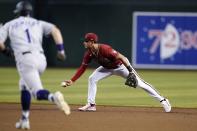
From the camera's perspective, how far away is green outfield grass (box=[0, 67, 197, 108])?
13453 millimetres

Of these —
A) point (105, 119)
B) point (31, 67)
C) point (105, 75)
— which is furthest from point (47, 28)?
point (105, 75)

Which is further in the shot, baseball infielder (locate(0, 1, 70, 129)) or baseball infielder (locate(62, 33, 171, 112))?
baseball infielder (locate(62, 33, 171, 112))

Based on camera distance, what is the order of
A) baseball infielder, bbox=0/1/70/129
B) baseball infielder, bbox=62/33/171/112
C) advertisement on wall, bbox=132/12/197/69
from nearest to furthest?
1. baseball infielder, bbox=0/1/70/129
2. baseball infielder, bbox=62/33/171/112
3. advertisement on wall, bbox=132/12/197/69

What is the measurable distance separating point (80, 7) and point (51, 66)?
2429 millimetres

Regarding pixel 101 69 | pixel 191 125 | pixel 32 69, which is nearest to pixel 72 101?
pixel 101 69

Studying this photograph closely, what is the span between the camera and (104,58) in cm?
1097

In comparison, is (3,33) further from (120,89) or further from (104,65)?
(120,89)

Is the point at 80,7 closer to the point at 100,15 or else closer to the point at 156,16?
the point at 100,15

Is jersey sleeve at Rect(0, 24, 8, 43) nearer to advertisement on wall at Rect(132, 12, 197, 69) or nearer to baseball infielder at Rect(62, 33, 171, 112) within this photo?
baseball infielder at Rect(62, 33, 171, 112)

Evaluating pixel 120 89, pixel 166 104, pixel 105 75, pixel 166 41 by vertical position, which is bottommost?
pixel 120 89

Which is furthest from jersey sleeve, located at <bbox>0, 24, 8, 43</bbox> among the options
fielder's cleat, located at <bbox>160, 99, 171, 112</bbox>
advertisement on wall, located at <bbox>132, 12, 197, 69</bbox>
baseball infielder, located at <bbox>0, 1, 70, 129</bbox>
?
advertisement on wall, located at <bbox>132, 12, 197, 69</bbox>

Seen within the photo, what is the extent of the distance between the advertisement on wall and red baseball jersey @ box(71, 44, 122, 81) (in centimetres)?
1187

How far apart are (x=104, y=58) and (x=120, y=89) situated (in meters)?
5.21

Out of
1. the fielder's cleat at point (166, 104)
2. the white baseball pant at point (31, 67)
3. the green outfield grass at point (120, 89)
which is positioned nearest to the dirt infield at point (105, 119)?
the fielder's cleat at point (166, 104)
